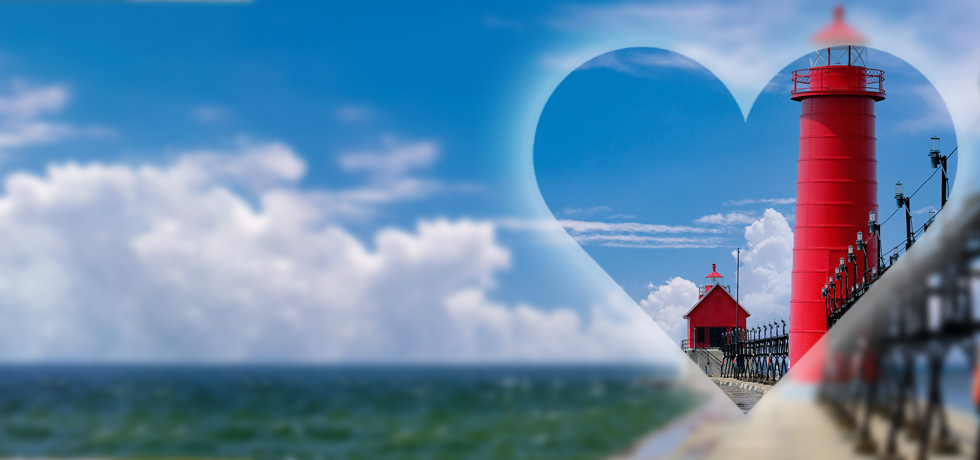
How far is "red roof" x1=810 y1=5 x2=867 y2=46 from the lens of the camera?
1703cm

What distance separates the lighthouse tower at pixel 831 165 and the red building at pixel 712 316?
24.7m

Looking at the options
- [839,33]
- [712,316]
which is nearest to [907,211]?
[839,33]

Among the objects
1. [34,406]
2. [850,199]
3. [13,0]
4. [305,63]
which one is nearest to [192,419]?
[34,406]

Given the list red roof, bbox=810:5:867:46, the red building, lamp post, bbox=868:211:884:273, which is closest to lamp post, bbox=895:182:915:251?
lamp post, bbox=868:211:884:273

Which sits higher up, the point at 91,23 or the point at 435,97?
the point at 91,23

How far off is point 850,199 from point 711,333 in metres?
27.7

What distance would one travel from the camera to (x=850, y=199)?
35.1 metres

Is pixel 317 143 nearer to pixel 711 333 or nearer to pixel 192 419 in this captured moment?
pixel 192 419


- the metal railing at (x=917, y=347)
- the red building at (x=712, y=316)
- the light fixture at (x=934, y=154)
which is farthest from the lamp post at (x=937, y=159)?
the red building at (x=712, y=316)

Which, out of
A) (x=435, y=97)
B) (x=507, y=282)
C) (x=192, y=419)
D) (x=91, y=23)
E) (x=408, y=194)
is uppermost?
(x=91, y=23)

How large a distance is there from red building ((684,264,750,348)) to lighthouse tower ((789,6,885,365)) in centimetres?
2467

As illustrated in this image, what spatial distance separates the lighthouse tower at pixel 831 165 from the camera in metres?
35.0

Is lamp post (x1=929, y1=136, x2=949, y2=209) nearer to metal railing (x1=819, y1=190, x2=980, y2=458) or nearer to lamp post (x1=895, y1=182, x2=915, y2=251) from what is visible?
lamp post (x1=895, y1=182, x2=915, y2=251)

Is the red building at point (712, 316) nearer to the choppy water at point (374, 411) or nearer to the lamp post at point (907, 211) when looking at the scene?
the lamp post at point (907, 211)
